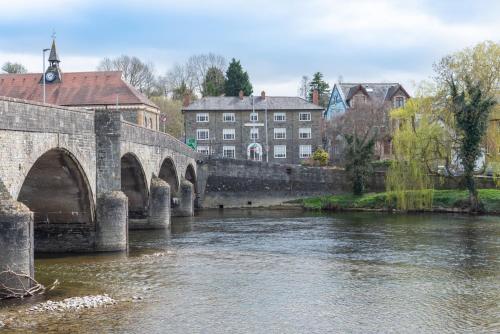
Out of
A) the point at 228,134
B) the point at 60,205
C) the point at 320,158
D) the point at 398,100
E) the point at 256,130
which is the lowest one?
the point at 60,205

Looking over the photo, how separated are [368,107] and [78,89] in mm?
32038

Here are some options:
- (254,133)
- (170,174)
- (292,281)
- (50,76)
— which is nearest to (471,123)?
(170,174)

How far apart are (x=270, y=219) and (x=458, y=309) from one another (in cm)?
2807

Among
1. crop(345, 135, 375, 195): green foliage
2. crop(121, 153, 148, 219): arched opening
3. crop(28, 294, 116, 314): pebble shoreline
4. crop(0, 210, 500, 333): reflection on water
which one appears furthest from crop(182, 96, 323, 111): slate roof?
crop(28, 294, 116, 314): pebble shoreline

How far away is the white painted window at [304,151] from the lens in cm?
7531

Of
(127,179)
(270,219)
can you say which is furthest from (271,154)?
(127,179)

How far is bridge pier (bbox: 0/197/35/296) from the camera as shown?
1838 cm

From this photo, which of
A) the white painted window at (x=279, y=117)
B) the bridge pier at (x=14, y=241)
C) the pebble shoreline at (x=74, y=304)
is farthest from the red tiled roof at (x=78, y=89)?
the pebble shoreline at (x=74, y=304)

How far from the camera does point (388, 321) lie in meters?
16.9

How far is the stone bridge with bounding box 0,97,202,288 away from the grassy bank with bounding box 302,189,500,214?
1983 centimetres

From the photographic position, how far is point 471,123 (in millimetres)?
47844

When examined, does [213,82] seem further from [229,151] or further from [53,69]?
[53,69]

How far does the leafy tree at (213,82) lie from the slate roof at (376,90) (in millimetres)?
22154

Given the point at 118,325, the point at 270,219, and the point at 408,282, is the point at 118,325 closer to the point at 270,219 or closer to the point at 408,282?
the point at 408,282
